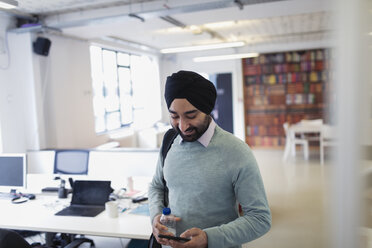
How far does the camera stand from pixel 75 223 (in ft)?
8.06

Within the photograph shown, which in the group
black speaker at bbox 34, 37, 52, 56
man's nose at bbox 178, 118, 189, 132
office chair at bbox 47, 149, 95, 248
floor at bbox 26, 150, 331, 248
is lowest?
floor at bbox 26, 150, 331, 248

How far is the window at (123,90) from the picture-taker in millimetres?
7362

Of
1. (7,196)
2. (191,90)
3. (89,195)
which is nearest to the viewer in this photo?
(191,90)

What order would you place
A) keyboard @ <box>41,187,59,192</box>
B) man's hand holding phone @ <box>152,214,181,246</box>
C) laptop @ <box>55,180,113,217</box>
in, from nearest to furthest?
man's hand holding phone @ <box>152,214,181,246</box>
laptop @ <box>55,180,113,217</box>
keyboard @ <box>41,187,59,192</box>

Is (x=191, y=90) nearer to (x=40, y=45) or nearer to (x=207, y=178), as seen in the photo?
(x=207, y=178)

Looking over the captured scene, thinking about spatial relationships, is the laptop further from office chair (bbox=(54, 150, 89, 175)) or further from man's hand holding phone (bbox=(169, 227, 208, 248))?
man's hand holding phone (bbox=(169, 227, 208, 248))

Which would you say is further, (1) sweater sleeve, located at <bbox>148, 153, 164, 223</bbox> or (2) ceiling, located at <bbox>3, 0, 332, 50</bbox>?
(2) ceiling, located at <bbox>3, 0, 332, 50</bbox>

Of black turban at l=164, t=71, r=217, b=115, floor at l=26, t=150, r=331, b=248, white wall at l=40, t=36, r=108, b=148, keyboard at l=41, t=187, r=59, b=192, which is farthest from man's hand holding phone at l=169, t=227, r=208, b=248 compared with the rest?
white wall at l=40, t=36, r=108, b=148

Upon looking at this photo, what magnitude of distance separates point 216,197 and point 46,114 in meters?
4.84

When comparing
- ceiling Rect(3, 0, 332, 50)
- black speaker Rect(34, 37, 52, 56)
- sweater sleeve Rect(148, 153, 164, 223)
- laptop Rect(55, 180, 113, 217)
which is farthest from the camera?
black speaker Rect(34, 37, 52, 56)

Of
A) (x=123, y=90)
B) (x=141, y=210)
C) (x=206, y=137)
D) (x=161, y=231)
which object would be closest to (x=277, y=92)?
(x=123, y=90)

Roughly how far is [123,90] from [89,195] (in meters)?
5.77

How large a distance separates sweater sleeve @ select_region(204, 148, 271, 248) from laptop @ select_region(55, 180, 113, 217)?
1767mm

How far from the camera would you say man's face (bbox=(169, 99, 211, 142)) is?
1.31 metres
